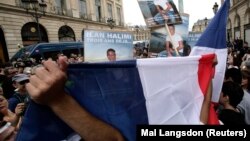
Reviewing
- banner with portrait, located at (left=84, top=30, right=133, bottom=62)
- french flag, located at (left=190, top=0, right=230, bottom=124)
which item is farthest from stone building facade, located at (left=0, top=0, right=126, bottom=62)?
french flag, located at (left=190, top=0, right=230, bottom=124)

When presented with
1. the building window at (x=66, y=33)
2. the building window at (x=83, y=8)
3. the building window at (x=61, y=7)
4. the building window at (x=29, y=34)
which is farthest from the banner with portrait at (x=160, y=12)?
the building window at (x=83, y=8)

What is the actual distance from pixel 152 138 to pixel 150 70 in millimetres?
315

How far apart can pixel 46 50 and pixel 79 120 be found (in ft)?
47.7

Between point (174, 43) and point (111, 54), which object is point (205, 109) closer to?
point (174, 43)

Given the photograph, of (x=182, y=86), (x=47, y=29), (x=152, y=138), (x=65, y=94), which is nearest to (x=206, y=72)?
(x=182, y=86)

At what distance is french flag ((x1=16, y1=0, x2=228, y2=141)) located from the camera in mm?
1050

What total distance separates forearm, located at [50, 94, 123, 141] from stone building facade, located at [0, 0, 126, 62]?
39.4ft

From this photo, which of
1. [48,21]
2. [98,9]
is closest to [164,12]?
[48,21]

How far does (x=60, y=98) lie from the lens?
96 centimetres

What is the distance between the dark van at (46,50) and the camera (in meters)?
13.9

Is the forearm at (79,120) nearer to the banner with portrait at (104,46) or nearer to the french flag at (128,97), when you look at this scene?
the french flag at (128,97)

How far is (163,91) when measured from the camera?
3.84 ft

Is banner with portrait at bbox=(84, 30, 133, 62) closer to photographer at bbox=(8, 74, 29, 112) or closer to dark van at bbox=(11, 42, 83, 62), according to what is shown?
photographer at bbox=(8, 74, 29, 112)

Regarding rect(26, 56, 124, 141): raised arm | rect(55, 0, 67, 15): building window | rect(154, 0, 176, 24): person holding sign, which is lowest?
rect(26, 56, 124, 141): raised arm
